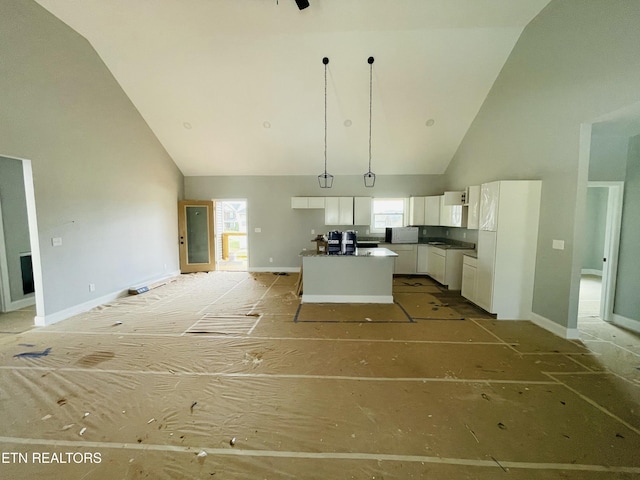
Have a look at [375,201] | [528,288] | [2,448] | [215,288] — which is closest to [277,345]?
[2,448]

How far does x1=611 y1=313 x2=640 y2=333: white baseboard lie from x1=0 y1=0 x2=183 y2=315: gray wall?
869cm

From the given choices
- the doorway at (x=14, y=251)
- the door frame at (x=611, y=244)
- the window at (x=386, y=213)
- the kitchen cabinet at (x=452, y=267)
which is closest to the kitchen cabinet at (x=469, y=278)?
the kitchen cabinet at (x=452, y=267)

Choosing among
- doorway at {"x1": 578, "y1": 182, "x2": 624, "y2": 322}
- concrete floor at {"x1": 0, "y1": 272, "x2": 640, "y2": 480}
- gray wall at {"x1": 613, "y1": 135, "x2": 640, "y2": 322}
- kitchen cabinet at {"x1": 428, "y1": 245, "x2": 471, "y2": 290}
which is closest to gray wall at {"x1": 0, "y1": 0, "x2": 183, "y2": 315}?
concrete floor at {"x1": 0, "y1": 272, "x2": 640, "y2": 480}

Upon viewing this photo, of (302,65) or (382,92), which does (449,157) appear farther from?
(302,65)

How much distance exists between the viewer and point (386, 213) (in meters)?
7.55

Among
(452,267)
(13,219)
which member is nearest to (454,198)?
(452,267)

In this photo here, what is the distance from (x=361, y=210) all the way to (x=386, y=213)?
87 cm

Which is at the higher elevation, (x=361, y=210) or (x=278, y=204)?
(x=278, y=204)

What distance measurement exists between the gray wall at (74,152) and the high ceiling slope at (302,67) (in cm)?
44

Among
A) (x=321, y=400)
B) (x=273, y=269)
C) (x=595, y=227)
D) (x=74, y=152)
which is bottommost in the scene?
(x=321, y=400)

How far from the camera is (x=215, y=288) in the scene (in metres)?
5.96

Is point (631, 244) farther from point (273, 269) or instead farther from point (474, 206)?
point (273, 269)

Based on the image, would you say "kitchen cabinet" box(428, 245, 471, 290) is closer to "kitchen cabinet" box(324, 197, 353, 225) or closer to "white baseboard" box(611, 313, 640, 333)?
"white baseboard" box(611, 313, 640, 333)

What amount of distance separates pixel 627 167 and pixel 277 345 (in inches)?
223
